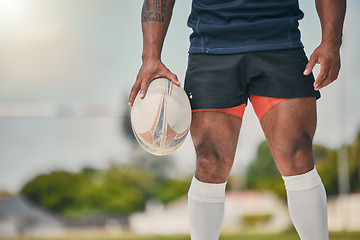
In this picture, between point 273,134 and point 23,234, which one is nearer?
point 273,134

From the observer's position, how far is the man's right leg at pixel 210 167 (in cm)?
137

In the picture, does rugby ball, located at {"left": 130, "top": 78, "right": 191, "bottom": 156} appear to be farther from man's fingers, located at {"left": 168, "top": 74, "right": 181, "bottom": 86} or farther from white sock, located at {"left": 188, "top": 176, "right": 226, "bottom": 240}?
white sock, located at {"left": 188, "top": 176, "right": 226, "bottom": 240}

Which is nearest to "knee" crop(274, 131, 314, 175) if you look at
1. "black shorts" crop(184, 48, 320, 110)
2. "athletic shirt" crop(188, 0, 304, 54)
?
"black shorts" crop(184, 48, 320, 110)

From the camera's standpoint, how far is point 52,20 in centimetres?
1961

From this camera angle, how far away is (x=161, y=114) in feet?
4.34

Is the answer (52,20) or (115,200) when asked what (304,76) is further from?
(52,20)

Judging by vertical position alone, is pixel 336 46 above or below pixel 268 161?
above

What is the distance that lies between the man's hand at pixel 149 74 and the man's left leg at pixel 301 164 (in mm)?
349

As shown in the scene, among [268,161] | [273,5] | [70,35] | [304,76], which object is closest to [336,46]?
[304,76]

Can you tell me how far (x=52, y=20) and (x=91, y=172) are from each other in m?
7.00

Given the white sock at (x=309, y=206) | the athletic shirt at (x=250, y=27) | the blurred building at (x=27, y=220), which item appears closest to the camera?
the white sock at (x=309, y=206)

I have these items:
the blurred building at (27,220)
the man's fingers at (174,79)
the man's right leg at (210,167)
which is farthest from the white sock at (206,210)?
the blurred building at (27,220)

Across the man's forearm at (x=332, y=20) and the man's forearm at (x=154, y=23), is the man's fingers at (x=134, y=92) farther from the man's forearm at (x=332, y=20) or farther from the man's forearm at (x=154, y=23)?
the man's forearm at (x=332, y=20)

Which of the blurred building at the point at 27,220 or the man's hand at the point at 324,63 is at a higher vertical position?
the man's hand at the point at 324,63
